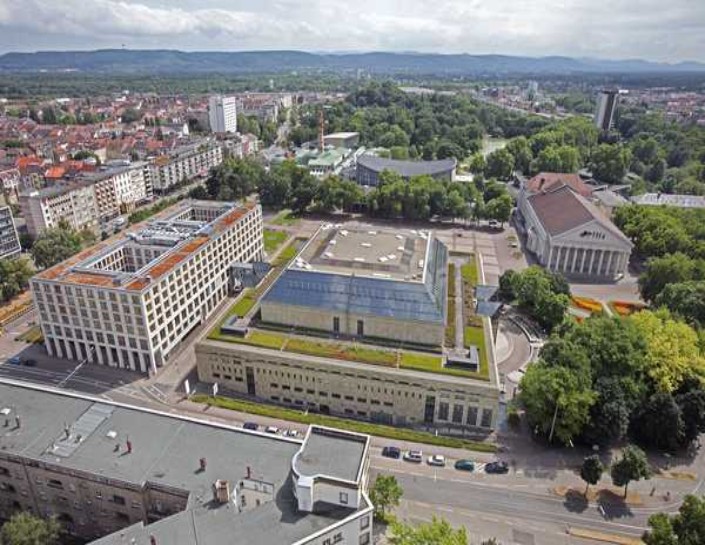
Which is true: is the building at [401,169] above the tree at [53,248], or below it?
above

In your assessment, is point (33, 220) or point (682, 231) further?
point (33, 220)

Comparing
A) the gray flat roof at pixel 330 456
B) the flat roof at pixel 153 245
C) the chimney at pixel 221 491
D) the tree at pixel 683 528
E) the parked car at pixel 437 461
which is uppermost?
the flat roof at pixel 153 245

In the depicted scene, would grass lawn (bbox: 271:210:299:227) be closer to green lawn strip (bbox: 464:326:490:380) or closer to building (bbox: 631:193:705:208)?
green lawn strip (bbox: 464:326:490:380)

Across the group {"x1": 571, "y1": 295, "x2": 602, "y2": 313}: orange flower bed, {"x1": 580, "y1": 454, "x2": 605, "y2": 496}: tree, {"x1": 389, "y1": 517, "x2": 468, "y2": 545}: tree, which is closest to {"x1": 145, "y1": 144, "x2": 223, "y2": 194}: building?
{"x1": 571, "y1": 295, "x2": 602, "y2": 313}: orange flower bed

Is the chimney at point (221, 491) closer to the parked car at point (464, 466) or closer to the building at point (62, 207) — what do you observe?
the parked car at point (464, 466)

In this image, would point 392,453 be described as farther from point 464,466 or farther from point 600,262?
point 600,262

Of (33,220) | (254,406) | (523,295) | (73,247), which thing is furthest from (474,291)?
(33,220)

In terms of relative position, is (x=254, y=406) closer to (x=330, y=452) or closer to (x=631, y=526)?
(x=330, y=452)

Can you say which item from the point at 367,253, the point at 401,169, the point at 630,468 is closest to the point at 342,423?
the point at 367,253

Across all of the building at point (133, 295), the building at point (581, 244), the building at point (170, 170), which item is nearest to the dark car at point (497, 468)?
the building at point (133, 295)
